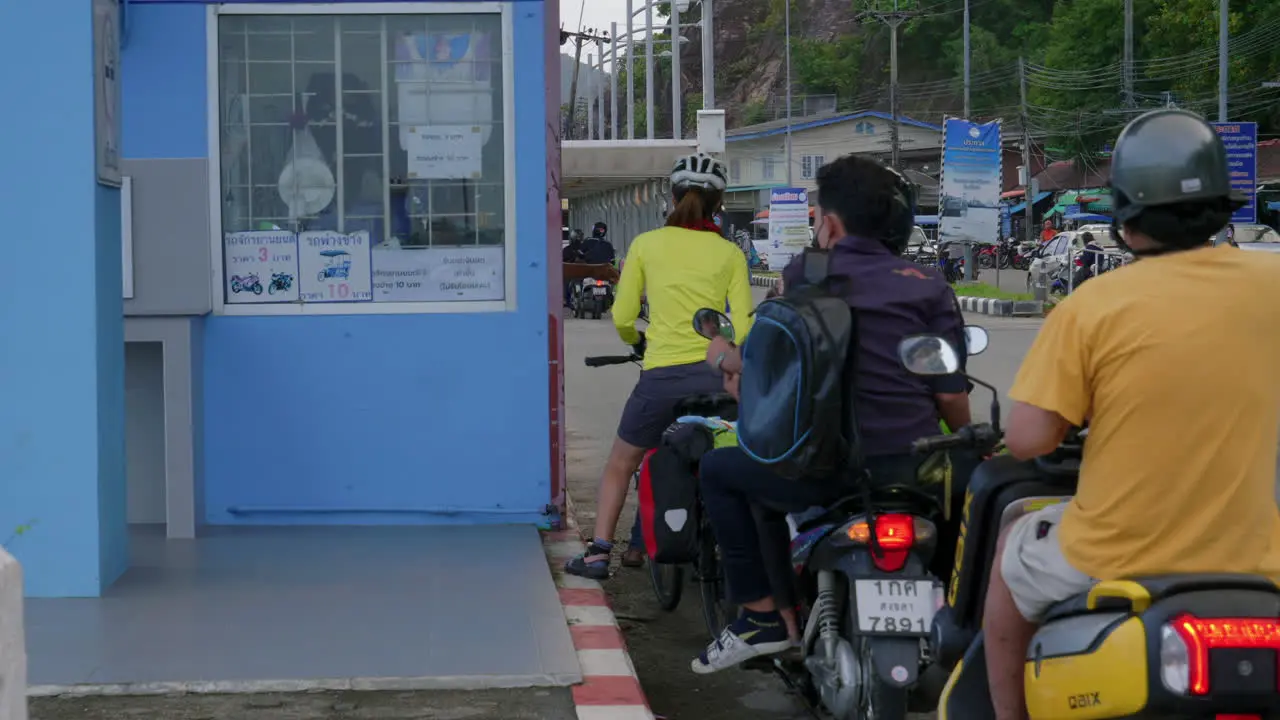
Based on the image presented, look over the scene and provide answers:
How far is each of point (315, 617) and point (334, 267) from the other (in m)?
2.20

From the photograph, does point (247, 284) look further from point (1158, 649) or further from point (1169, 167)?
point (1158, 649)

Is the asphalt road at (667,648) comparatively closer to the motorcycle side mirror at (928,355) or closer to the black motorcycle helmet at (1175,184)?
the motorcycle side mirror at (928,355)

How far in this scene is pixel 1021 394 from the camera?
3301 mm

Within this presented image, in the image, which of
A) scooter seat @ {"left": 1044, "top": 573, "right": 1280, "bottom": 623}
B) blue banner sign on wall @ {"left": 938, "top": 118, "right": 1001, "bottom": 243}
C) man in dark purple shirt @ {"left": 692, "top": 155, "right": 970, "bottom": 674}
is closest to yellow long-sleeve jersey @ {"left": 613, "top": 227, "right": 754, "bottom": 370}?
man in dark purple shirt @ {"left": 692, "top": 155, "right": 970, "bottom": 674}

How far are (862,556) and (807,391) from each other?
1.46 ft

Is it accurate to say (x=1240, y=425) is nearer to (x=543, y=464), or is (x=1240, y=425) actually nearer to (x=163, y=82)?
A: (x=543, y=464)

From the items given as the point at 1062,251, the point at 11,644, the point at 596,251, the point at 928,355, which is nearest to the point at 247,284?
the point at 928,355

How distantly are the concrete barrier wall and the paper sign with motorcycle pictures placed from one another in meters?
4.81

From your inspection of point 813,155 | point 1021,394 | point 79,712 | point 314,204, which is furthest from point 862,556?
point 813,155

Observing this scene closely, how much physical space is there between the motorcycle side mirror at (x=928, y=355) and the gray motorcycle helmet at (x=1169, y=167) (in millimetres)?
634

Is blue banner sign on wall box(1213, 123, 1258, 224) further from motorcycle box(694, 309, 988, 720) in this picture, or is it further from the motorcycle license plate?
the motorcycle license plate

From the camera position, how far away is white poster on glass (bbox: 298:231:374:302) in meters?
7.80

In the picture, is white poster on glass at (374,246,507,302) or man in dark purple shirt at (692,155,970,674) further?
white poster on glass at (374,246,507,302)

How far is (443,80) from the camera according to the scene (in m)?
7.81
